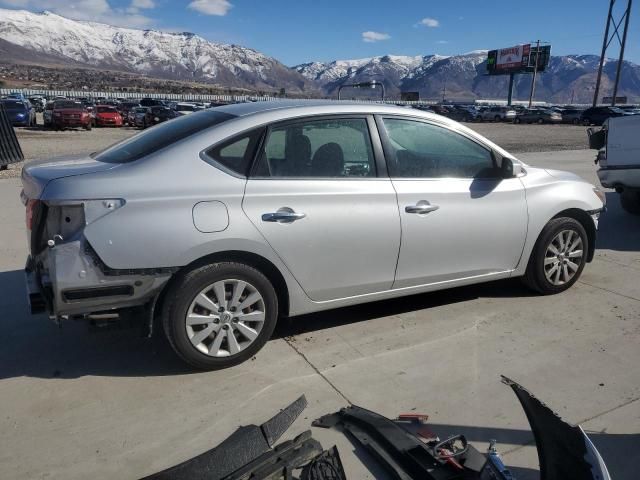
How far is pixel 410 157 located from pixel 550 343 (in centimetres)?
166

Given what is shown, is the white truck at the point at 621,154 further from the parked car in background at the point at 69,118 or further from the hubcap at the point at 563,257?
the parked car in background at the point at 69,118

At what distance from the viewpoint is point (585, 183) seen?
5.08m

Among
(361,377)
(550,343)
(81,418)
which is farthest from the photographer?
(550,343)

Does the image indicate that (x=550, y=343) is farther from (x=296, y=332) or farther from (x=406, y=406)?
(x=296, y=332)

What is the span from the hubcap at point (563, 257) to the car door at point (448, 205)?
395 mm

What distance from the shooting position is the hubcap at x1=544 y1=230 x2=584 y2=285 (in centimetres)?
481

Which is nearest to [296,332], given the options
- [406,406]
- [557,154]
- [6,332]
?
[406,406]

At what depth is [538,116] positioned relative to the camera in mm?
50531

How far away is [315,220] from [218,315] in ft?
2.81

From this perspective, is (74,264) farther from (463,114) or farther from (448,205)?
(463,114)

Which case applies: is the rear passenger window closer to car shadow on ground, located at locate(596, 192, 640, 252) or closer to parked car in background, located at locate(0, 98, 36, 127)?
car shadow on ground, located at locate(596, 192, 640, 252)

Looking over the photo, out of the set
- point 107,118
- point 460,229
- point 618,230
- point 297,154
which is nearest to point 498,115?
point 107,118

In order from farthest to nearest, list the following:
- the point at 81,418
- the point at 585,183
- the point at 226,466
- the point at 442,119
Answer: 1. the point at 585,183
2. the point at 442,119
3. the point at 81,418
4. the point at 226,466

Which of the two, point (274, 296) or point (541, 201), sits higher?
point (541, 201)
